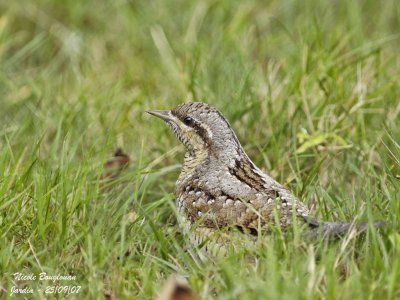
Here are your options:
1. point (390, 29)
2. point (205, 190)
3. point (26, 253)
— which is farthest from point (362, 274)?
point (390, 29)

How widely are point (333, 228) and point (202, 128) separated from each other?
→ 1.44 metres

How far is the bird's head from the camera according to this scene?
5785 mm

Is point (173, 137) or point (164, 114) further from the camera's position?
point (173, 137)

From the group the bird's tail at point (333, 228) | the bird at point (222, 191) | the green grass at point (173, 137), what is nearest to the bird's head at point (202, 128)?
the bird at point (222, 191)

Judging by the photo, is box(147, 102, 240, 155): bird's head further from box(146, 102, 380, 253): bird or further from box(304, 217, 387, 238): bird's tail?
box(304, 217, 387, 238): bird's tail

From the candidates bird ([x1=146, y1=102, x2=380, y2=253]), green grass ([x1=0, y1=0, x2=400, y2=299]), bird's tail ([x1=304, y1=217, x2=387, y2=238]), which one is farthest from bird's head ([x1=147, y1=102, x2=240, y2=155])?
bird's tail ([x1=304, y1=217, x2=387, y2=238])

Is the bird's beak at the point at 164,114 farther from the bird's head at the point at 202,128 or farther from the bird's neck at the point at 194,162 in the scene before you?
the bird's neck at the point at 194,162

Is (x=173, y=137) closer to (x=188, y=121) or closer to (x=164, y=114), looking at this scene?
(x=164, y=114)

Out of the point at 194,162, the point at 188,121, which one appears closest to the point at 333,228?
the point at 194,162

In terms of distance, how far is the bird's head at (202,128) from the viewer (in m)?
5.79

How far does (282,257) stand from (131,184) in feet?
5.42

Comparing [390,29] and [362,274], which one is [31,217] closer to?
[362,274]

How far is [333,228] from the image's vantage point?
4734 millimetres

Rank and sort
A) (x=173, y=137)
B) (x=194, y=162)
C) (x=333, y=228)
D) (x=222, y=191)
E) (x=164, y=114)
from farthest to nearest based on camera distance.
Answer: (x=173, y=137)
(x=164, y=114)
(x=194, y=162)
(x=222, y=191)
(x=333, y=228)
